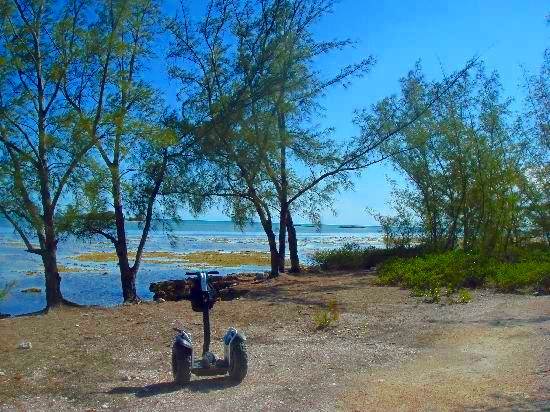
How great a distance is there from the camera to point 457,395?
20.7ft

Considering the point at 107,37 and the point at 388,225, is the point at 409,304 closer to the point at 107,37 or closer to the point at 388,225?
the point at 107,37

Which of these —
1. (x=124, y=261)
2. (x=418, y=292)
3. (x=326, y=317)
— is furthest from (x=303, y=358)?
(x=124, y=261)

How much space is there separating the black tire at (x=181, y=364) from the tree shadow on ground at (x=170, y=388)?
9cm

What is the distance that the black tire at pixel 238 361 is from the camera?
22.6ft

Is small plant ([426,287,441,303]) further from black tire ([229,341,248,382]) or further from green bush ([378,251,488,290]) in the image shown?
black tire ([229,341,248,382])

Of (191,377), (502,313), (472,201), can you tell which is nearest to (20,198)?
(191,377)

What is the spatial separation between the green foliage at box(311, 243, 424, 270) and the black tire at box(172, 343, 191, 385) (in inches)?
659

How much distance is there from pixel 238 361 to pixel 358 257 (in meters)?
17.0

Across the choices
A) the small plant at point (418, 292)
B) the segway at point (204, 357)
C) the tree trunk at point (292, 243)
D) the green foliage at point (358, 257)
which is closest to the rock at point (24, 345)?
the segway at point (204, 357)

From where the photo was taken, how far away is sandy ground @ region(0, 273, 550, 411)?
20.6 feet

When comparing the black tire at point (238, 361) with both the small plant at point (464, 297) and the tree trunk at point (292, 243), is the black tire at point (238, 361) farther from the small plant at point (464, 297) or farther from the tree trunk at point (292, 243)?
the tree trunk at point (292, 243)

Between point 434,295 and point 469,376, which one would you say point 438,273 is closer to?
point 434,295

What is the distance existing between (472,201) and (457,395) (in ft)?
59.2

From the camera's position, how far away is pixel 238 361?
6902 mm
